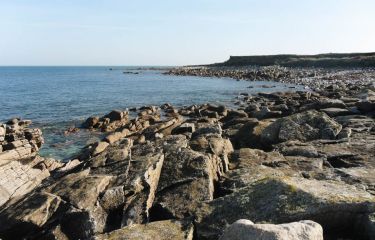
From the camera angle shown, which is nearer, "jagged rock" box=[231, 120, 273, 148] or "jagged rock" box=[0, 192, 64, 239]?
"jagged rock" box=[0, 192, 64, 239]

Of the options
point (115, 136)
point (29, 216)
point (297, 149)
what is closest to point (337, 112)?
point (297, 149)

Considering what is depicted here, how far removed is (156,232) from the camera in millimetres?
6895

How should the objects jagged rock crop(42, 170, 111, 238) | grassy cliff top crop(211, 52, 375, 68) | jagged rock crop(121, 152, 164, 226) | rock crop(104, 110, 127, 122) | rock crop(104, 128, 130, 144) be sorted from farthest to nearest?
grassy cliff top crop(211, 52, 375, 68) → rock crop(104, 110, 127, 122) → rock crop(104, 128, 130, 144) → jagged rock crop(121, 152, 164, 226) → jagged rock crop(42, 170, 111, 238)

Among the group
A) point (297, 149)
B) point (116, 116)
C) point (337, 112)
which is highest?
point (297, 149)

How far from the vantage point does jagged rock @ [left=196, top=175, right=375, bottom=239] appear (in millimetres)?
6746

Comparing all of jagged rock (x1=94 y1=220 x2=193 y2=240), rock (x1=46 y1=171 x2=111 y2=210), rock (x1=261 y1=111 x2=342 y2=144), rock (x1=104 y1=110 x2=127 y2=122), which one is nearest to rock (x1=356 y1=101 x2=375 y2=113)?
rock (x1=261 y1=111 x2=342 y2=144)

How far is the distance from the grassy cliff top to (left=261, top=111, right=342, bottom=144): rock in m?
89.5

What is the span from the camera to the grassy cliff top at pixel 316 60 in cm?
10300

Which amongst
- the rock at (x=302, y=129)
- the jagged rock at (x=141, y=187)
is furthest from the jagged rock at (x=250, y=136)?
the jagged rock at (x=141, y=187)

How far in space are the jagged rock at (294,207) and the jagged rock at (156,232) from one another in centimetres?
29

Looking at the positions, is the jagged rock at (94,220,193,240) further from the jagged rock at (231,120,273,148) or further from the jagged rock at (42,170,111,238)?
the jagged rock at (231,120,273,148)

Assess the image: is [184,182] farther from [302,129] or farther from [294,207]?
[302,129]

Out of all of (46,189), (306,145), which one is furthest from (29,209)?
(306,145)

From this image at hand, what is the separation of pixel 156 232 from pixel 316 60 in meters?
122
